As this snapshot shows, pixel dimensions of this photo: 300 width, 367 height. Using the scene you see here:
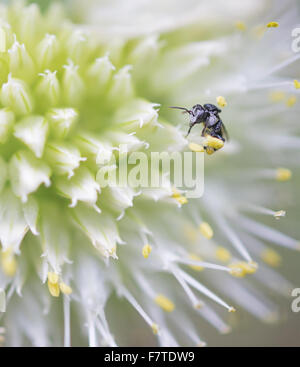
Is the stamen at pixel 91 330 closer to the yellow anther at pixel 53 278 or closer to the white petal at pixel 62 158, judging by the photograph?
the yellow anther at pixel 53 278

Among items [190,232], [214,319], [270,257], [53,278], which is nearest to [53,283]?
[53,278]

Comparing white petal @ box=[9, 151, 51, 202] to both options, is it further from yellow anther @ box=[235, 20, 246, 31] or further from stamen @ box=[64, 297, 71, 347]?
yellow anther @ box=[235, 20, 246, 31]

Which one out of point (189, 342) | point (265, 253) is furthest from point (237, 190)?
point (189, 342)

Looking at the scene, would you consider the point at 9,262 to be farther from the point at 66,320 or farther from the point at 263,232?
the point at 263,232

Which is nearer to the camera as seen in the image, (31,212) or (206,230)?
(31,212)

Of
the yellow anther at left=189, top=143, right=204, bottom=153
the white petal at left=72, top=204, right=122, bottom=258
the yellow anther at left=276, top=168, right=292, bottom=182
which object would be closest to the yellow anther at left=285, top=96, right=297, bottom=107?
the yellow anther at left=276, top=168, right=292, bottom=182

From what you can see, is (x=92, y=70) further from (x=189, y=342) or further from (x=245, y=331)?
(x=245, y=331)

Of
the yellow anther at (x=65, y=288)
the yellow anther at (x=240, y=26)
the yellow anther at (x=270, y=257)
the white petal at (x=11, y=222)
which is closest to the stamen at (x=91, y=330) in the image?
the yellow anther at (x=65, y=288)
